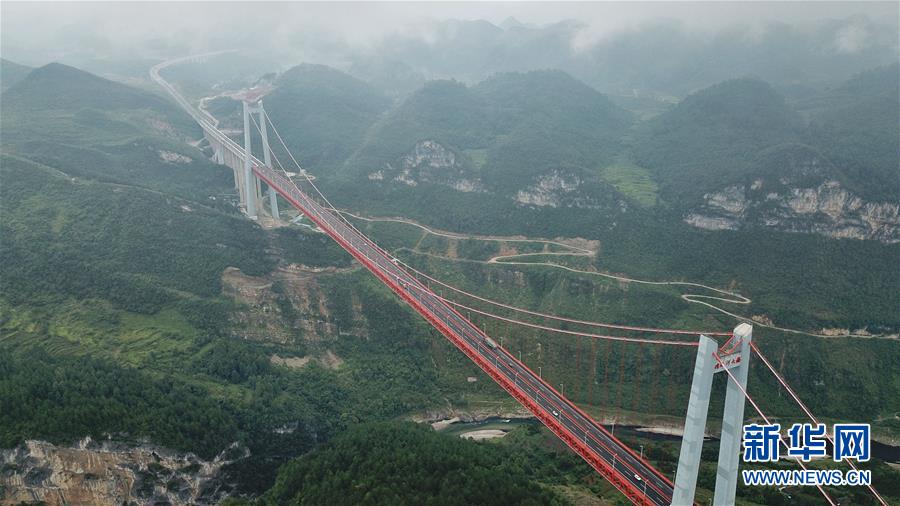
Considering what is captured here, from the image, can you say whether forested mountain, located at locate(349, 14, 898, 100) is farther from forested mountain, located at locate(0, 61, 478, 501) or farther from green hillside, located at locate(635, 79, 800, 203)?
forested mountain, located at locate(0, 61, 478, 501)

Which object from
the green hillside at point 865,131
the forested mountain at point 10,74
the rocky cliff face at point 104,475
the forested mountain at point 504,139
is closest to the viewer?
the rocky cliff face at point 104,475

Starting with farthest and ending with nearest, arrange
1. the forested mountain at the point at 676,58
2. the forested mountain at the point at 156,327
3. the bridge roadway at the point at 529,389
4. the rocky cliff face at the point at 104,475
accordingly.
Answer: the forested mountain at the point at 676,58 < the forested mountain at the point at 156,327 < the rocky cliff face at the point at 104,475 < the bridge roadway at the point at 529,389

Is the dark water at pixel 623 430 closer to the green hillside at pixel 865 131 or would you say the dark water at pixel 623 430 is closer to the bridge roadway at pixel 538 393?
the bridge roadway at pixel 538 393

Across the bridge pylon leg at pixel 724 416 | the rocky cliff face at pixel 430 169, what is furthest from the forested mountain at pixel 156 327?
the bridge pylon leg at pixel 724 416

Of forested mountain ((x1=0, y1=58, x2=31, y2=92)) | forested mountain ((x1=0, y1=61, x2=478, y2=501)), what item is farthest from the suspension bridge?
forested mountain ((x1=0, y1=58, x2=31, y2=92))

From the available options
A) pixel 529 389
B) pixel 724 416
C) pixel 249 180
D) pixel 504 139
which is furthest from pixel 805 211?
pixel 249 180

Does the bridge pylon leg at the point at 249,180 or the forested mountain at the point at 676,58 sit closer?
the bridge pylon leg at the point at 249,180

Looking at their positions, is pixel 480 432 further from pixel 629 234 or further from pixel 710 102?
pixel 710 102

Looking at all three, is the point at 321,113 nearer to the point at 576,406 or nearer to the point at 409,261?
the point at 409,261
